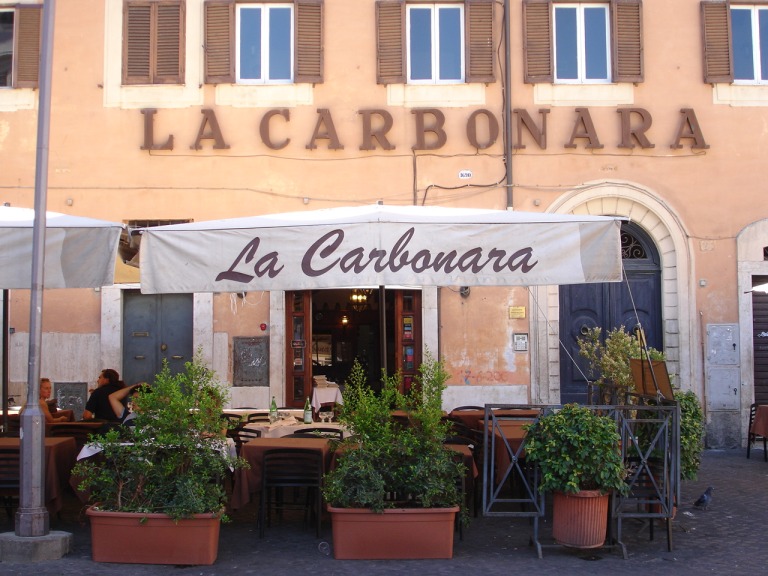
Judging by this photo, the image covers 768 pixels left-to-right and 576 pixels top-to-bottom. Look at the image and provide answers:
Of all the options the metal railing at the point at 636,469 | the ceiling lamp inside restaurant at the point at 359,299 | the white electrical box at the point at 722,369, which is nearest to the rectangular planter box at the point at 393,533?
the metal railing at the point at 636,469

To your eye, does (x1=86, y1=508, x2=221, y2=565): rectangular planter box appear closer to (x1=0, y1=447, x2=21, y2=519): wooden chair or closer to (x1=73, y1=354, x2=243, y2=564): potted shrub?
(x1=73, y1=354, x2=243, y2=564): potted shrub

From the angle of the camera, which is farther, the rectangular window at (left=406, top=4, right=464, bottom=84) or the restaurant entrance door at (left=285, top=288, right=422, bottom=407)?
the rectangular window at (left=406, top=4, right=464, bottom=84)

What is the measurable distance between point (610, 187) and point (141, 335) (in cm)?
720

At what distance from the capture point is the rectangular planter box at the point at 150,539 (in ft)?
21.6

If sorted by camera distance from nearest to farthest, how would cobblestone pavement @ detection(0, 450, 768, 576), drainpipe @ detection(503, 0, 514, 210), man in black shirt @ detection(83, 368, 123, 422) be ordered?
cobblestone pavement @ detection(0, 450, 768, 576) → man in black shirt @ detection(83, 368, 123, 422) → drainpipe @ detection(503, 0, 514, 210)

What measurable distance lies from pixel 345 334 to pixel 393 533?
11659mm

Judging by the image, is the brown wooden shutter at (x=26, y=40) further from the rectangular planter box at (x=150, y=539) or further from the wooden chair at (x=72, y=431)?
the rectangular planter box at (x=150, y=539)

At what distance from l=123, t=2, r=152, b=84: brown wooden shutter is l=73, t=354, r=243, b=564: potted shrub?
7.67m

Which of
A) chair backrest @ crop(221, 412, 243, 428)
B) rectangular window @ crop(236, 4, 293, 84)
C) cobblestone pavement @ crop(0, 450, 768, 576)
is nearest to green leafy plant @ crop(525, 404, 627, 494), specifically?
cobblestone pavement @ crop(0, 450, 768, 576)

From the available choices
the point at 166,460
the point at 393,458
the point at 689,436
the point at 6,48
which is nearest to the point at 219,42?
the point at 6,48

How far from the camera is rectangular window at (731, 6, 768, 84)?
44.2ft

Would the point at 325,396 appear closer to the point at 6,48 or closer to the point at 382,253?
the point at 382,253

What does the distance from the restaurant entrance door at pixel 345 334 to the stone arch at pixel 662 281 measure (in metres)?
1.84

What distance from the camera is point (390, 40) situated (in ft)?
43.5
